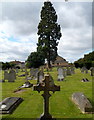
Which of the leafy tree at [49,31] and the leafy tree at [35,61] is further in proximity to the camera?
the leafy tree at [35,61]

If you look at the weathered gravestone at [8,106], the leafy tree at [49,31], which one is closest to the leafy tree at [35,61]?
the leafy tree at [49,31]

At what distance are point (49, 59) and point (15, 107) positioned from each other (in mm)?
37634

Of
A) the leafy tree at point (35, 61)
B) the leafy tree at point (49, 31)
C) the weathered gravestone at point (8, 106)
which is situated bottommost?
the weathered gravestone at point (8, 106)

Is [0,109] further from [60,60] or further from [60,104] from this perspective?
[60,60]

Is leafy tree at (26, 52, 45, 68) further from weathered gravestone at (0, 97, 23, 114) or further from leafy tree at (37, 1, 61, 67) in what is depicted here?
weathered gravestone at (0, 97, 23, 114)

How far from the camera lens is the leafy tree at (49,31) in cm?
4555

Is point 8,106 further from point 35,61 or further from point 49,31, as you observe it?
point 35,61

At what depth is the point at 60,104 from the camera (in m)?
10.0

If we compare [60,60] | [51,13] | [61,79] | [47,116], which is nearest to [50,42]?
[51,13]

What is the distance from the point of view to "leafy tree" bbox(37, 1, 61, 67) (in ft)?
149

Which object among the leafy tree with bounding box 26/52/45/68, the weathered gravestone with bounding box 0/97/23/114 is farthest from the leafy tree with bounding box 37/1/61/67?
the weathered gravestone with bounding box 0/97/23/114

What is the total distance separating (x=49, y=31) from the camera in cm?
4534

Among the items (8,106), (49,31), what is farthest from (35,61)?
(8,106)

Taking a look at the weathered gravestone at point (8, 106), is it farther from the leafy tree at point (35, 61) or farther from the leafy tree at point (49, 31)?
the leafy tree at point (35, 61)
